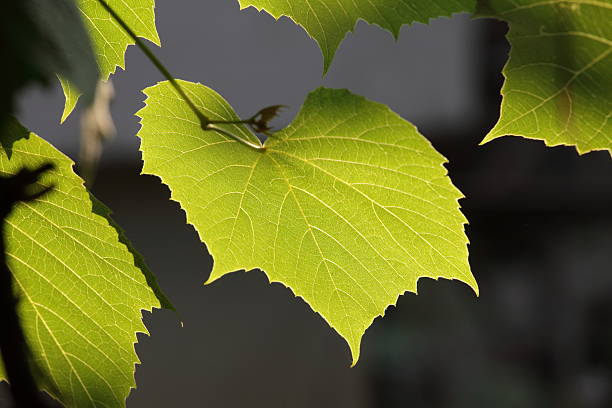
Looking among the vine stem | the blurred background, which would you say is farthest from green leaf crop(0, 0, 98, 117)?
the blurred background

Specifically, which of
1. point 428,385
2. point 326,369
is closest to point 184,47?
point 326,369

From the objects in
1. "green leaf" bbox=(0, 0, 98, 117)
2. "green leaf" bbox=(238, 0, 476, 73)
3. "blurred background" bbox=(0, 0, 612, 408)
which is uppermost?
"green leaf" bbox=(0, 0, 98, 117)

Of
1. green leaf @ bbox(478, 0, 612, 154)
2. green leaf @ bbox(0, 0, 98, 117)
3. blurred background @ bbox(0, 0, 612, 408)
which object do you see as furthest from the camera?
blurred background @ bbox(0, 0, 612, 408)

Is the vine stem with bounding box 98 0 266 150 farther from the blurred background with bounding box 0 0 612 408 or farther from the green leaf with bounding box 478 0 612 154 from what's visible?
the blurred background with bounding box 0 0 612 408

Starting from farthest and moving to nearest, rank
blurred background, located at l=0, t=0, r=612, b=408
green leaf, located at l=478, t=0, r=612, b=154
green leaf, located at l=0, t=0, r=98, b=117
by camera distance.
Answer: blurred background, located at l=0, t=0, r=612, b=408, green leaf, located at l=478, t=0, r=612, b=154, green leaf, located at l=0, t=0, r=98, b=117

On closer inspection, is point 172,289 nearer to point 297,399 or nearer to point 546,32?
point 297,399
